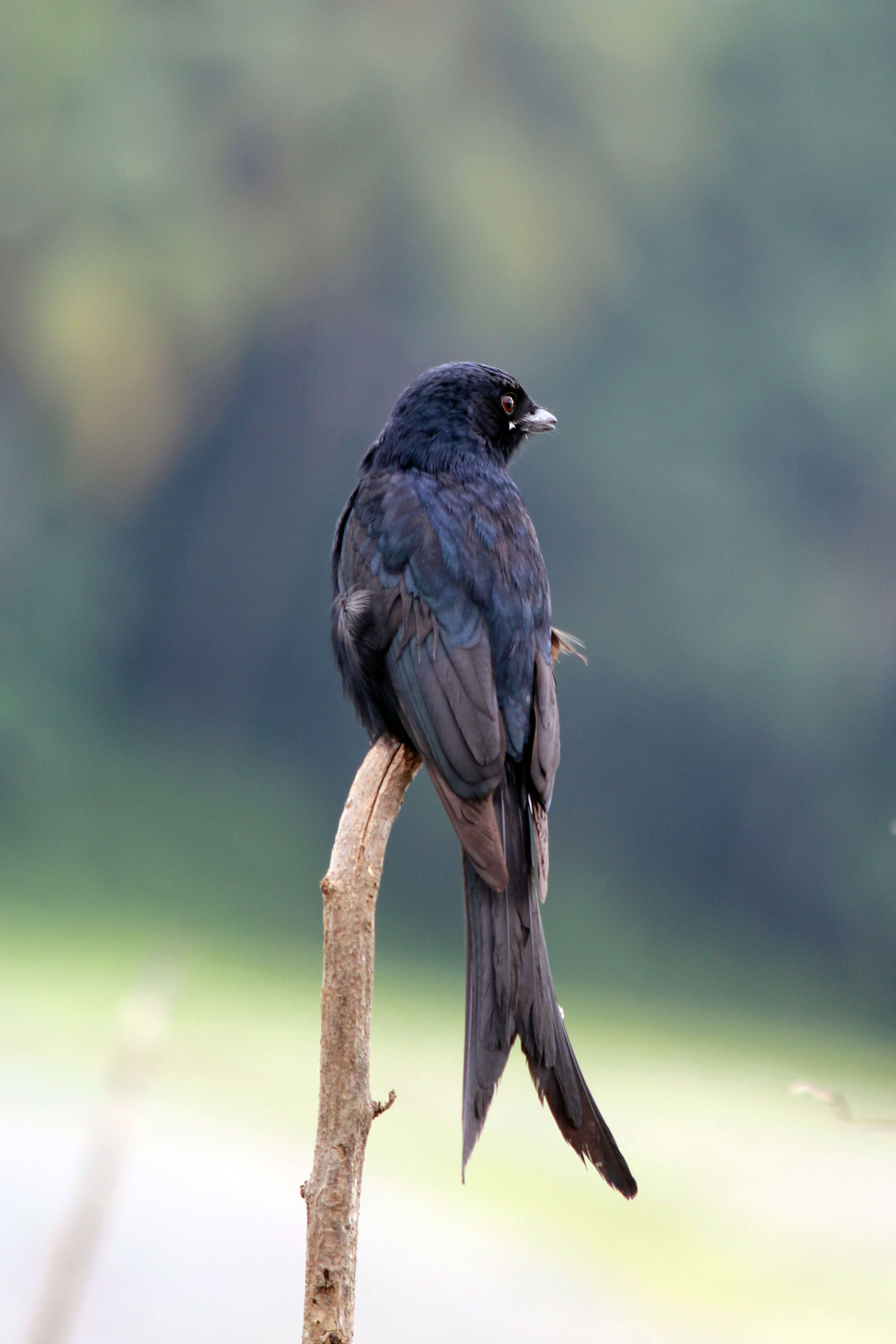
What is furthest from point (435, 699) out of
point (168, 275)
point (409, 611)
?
point (168, 275)

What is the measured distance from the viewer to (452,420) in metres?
2.00

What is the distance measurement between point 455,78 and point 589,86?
0.50 m

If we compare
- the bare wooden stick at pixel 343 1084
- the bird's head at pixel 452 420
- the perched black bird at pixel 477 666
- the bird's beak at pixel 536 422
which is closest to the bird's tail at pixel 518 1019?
the perched black bird at pixel 477 666

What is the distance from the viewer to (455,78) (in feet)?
15.7

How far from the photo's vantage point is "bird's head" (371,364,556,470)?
1976 mm

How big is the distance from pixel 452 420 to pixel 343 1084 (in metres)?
1.06

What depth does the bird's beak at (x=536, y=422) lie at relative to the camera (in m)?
2.12

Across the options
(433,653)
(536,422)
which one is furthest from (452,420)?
(433,653)

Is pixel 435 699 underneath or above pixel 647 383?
underneath

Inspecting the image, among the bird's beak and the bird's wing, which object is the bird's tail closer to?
the bird's wing

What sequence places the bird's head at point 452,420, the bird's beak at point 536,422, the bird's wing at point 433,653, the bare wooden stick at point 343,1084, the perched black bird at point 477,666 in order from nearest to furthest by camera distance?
1. the bare wooden stick at point 343,1084
2. the perched black bird at point 477,666
3. the bird's wing at point 433,653
4. the bird's head at point 452,420
5. the bird's beak at point 536,422

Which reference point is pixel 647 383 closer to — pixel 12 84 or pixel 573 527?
pixel 573 527

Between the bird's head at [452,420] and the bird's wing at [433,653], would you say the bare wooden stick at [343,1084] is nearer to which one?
the bird's wing at [433,653]

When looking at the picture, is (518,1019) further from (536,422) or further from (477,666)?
(536,422)
